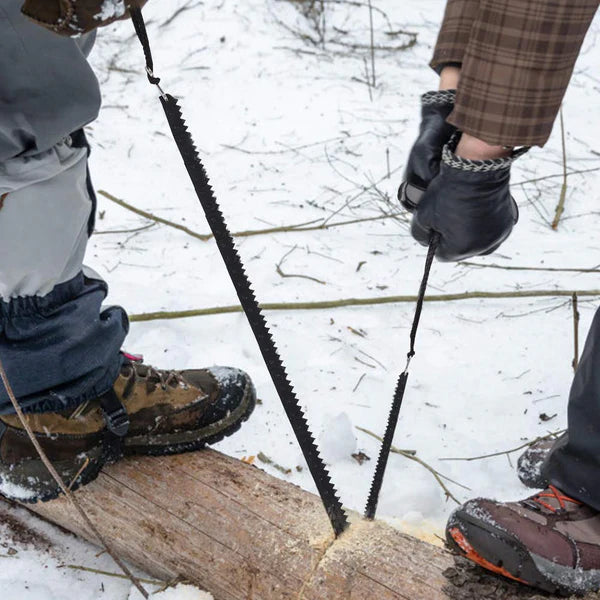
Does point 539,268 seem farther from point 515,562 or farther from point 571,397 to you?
point 515,562

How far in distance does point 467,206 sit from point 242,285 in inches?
17.0

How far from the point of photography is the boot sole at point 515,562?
47.7 inches

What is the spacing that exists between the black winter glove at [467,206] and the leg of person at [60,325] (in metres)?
0.70

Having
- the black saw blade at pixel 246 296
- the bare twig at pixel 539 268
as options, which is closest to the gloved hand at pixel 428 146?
the black saw blade at pixel 246 296

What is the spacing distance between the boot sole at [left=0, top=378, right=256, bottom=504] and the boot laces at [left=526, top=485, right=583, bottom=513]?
72cm

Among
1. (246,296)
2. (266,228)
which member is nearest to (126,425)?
(246,296)

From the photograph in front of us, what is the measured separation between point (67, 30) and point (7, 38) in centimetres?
30

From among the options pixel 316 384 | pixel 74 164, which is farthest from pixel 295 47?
pixel 74 164

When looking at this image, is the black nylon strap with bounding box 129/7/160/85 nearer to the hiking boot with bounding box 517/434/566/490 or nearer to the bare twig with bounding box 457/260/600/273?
the hiking boot with bounding box 517/434/566/490

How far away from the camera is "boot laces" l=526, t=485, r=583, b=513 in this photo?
1.33m

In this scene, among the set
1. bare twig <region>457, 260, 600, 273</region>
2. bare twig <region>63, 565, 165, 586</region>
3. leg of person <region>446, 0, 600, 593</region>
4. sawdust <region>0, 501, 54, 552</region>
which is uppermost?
leg of person <region>446, 0, 600, 593</region>

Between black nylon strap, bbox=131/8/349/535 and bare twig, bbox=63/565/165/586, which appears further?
bare twig, bbox=63/565/165/586

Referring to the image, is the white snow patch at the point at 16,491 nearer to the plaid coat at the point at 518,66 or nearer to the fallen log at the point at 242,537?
the fallen log at the point at 242,537

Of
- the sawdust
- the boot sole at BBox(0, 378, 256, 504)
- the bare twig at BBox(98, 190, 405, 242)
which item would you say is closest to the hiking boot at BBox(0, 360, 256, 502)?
the boot sole at BBox(0, 378, 256, 504)
